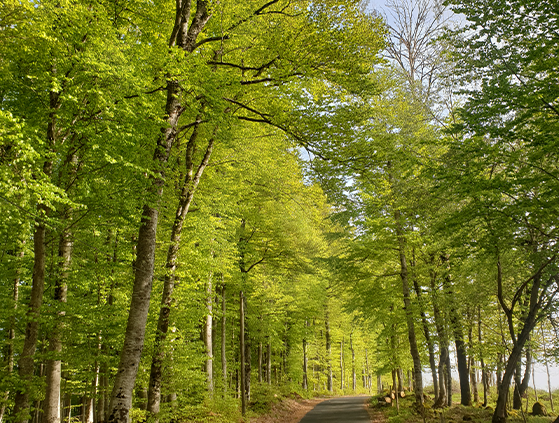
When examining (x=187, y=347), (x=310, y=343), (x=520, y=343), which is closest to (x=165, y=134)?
(x=187, y=347)

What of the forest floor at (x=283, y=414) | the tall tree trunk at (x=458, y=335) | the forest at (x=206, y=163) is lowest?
the forest floor at (x=283, y=414)

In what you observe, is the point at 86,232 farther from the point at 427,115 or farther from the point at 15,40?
the point at 427,115

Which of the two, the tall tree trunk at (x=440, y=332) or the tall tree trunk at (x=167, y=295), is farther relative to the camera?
the tall tree trunk at (x=440, y=332)

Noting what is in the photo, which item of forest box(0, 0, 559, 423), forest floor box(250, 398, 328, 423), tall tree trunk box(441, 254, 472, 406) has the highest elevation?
forest box(0, 0, 559, 423)

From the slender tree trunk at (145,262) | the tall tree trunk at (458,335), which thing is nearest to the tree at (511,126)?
the tall tree trunk at (458,335)

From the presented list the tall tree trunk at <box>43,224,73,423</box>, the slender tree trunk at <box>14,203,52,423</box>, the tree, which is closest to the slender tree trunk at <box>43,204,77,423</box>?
the tall tree trunk at <box>43,224,73,423</box>

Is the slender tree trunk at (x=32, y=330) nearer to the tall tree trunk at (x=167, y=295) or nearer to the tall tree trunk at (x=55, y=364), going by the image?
the tall tree trunk at (x=55, y=364)

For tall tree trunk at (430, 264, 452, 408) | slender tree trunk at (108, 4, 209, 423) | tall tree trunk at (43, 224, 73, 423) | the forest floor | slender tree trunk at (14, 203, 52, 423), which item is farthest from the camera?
the forest floor

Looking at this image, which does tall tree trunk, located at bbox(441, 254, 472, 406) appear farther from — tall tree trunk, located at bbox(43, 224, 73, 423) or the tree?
tall tree trunk, located at bbox(43, 224, 73, 423)

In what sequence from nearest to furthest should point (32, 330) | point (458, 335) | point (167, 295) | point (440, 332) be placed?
point (32, 330)
point (167, 295)
point (440, 332)
point (458, 335)

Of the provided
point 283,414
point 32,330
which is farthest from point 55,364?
point 283,414

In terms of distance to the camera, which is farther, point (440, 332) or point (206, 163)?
point (440, 332)

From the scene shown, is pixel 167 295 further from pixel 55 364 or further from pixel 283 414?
pixel 283 414

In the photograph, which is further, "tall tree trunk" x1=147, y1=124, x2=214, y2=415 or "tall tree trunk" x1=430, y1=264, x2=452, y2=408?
"tall tree trunk" x1=430, y1=264, x2=452, y2=408
